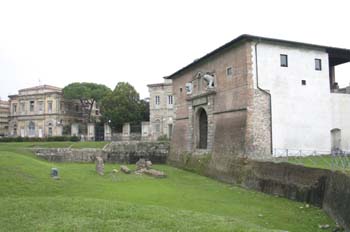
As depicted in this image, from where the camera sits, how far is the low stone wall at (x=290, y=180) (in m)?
9.80

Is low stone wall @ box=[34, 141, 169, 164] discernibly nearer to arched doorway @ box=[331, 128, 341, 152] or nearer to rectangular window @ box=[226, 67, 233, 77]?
rectangular window @ box=[226, 67, 233, 77]

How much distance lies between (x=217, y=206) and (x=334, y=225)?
3.66 metres

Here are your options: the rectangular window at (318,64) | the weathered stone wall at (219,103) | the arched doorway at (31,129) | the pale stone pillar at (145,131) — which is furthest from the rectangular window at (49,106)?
the rectangular window at (318,64)

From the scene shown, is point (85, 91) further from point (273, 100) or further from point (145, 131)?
point (273, 100)

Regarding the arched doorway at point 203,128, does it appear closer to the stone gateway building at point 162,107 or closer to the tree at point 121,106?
the stone gateway building at point 162,107

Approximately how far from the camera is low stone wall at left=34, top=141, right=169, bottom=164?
1167 inches

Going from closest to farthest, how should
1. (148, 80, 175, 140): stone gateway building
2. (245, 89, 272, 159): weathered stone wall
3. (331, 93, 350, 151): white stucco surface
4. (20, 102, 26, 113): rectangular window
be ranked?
(245, 89, 272, 159): weathered stone wall, (331, 93, 350, 151): white stucco surface, (148, 80, 175, 140): stone gateway building, (20, 102, 26, 113): rectangular window

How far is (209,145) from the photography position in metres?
21.9

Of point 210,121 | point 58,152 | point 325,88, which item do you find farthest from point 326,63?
point 58,152

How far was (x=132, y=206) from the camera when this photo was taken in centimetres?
965

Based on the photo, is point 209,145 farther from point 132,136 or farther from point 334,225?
point 132,136

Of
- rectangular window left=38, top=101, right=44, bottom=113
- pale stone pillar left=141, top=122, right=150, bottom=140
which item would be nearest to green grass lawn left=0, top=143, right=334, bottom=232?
pale stone pillar left=141, top=122, right=150, bottom=140

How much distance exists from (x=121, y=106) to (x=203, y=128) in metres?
25.0

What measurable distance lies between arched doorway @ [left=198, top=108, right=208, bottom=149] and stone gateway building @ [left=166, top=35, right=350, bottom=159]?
1.59m
